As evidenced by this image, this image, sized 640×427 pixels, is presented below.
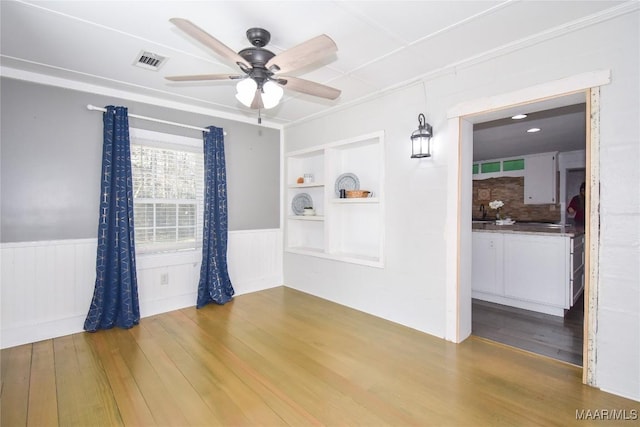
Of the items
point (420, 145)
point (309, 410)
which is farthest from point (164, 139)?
point (309, 410)

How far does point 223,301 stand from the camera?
3904mm

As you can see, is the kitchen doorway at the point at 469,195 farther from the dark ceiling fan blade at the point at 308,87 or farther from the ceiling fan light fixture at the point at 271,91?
the ceiling fan light fixture at the point at 271,91

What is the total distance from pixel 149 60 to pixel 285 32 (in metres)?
1.37

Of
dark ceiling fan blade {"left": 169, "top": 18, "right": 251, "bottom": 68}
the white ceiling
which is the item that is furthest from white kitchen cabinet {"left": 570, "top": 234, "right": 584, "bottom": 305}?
dark ceiling fan blade {"left": 169, "top": 18, "right": 251, "bottom": 68}

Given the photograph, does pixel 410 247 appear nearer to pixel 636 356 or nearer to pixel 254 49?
pixel 636 356

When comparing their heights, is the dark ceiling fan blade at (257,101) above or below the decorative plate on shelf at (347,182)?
above

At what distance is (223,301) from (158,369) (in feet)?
5.03

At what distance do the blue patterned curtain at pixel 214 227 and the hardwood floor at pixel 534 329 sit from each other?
3.08 m

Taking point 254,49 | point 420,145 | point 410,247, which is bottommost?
point 410,247

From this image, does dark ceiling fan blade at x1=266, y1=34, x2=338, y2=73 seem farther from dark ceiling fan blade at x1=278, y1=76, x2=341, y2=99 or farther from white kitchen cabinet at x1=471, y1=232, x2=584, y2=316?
white kitchen cabinet at x1=471, y1=232, x2=584, y2=316

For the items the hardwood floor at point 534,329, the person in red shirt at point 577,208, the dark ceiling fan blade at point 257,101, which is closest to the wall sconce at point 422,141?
the dark ceiling fan blade at point 257,101

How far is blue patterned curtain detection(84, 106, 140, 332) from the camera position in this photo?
310 centimetres

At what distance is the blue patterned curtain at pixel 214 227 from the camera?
12.6 ft

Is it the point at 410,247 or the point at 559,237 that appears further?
the point at 559,237
